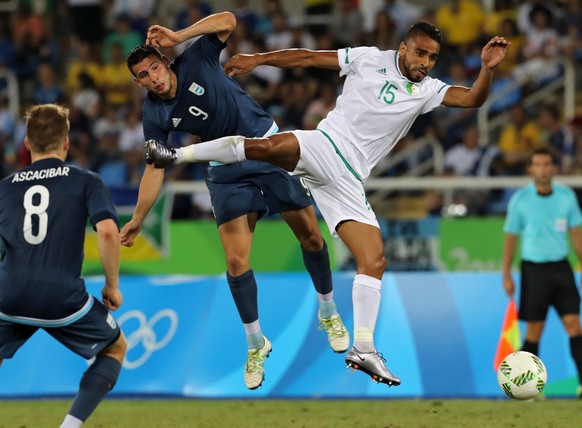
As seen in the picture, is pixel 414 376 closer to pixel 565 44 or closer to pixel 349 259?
pixel 349 259

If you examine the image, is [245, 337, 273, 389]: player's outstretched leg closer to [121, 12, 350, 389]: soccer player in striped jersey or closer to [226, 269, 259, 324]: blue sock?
[121, 12, 350, 389]: soccer player in striped jersey

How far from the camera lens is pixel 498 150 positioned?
15789 mm

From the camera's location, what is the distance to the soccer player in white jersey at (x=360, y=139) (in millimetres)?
8094

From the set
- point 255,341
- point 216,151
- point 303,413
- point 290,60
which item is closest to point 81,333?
point 216,151

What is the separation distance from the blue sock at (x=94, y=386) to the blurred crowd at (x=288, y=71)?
7.72m

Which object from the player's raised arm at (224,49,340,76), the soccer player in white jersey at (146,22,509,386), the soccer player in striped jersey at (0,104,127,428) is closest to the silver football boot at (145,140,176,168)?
the soccer player in white jersey at (146,22,509,386)

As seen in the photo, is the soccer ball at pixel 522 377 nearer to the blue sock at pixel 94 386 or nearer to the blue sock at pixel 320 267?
the blue sock at pixel 320 267

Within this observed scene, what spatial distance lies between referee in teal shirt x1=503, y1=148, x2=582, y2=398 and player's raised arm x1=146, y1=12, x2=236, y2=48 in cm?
407

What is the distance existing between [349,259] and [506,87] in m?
3.75

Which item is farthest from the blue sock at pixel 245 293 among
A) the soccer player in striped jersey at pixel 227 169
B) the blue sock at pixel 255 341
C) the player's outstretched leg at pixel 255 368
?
the player's outstretched leg at pixel 255 368

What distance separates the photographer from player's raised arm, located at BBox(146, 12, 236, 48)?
27.2ft

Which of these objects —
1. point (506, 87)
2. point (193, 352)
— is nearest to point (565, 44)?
point (506, 87)

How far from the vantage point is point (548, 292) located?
37.5ft

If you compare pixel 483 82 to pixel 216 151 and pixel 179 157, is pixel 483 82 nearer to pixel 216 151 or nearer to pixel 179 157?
pixel 216 151
